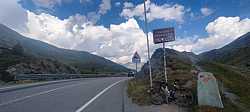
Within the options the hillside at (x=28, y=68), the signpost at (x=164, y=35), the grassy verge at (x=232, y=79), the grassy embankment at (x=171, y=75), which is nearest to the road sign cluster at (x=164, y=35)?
the signpost at (x=164, y=35)

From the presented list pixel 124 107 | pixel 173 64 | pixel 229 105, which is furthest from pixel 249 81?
pixel 124 107

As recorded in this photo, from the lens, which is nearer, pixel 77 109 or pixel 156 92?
pixel 77 109

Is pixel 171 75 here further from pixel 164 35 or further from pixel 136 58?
pixel 136 58

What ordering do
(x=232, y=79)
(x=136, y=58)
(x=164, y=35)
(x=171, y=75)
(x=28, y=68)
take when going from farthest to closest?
1. (x=28, y=68)
2. (x=136, y=58)
3. (x=232, y=79)
4. (x=171, y=75)
5. (x=164, y=35)

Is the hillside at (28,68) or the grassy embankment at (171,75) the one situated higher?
the hillside at (28,68)

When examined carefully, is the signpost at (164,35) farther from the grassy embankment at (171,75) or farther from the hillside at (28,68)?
the hillside at (28,68)

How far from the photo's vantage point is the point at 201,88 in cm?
1212

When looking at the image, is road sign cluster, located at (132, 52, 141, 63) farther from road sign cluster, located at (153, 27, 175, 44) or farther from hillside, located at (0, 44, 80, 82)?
road sign cluster, located at (153, 27, 175, 44)

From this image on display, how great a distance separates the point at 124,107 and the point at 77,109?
1.76 meters

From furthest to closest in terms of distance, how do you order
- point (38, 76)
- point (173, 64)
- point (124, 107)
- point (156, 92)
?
point (38, 76)
point (173, 64)
point (156, 92)
point (124, 107)

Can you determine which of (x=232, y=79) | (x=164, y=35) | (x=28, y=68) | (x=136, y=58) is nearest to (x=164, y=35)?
(x=164, y=35)

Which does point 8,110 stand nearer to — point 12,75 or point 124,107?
point 124,107

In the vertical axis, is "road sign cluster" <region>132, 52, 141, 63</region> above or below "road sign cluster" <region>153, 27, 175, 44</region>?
above

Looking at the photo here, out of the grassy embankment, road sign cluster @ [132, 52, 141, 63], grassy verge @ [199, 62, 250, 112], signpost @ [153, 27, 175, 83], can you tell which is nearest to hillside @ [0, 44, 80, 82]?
road sign cluster @ [132, 52, 141, 63]
